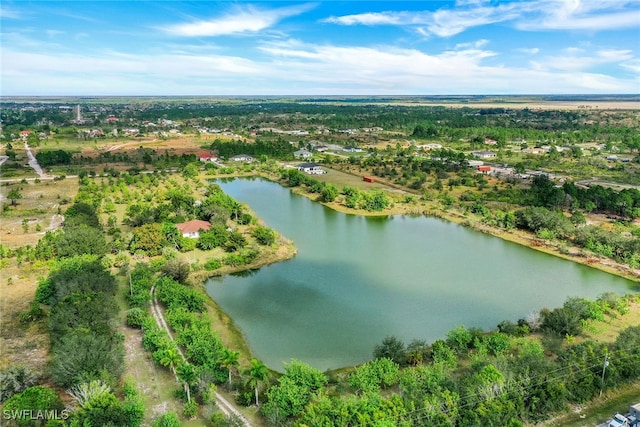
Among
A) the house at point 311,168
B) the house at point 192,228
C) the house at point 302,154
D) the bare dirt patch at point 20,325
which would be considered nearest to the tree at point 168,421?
the bare dirt patch at point 20,325

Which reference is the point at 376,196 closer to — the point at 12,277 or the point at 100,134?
the point at 12,277

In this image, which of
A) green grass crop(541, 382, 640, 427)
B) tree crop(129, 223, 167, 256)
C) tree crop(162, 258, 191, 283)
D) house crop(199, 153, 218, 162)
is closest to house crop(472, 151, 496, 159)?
house crop(199, 153, 218, 162)

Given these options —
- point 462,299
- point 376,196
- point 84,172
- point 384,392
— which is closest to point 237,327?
point 384,392

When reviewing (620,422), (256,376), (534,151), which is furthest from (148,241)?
(534,151)

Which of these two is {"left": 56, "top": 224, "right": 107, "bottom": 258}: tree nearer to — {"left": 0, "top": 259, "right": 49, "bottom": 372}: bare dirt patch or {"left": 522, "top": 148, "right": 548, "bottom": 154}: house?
{"left": 0, "top": 259, "right": 49, "bottom": 372}: bare dirt patch

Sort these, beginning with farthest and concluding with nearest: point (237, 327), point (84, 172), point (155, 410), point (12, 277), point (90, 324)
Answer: point (84, 172) → point (12, 277) → point (237, 327) → point (90, 324) → point (155, 410)

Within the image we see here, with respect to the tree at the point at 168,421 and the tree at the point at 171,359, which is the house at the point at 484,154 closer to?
the tree at the point at 171,359
